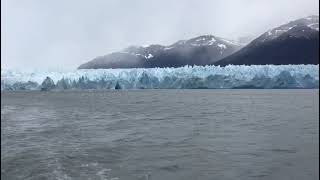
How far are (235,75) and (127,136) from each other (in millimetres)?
70143

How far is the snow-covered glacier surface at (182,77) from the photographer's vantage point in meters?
85.6

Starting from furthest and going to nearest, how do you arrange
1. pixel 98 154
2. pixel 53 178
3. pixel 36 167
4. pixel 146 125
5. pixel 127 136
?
pixel 146 125 → pixel 127 136 → pixel 98 154 → pixel 36 167 → pixel 53 178

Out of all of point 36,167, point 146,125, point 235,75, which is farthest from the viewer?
point 235,75

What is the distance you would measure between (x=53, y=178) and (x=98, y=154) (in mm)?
4099

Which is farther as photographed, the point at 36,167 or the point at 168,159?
the point at 168,159

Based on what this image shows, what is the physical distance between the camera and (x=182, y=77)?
94000 mm

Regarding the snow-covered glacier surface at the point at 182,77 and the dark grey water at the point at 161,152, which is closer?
the dark grey water at the point at 161,152

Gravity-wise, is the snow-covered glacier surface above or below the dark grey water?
above

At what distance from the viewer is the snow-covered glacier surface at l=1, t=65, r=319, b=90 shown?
281 feet

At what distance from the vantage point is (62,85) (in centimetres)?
10400

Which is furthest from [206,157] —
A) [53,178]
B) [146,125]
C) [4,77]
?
[4,77]

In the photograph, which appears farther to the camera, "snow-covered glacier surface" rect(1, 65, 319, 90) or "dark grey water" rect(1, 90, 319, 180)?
"snow-covered glacier surface" rect(1, 65, 319, 90)

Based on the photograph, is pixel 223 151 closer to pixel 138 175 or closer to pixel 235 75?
pixel 138 175

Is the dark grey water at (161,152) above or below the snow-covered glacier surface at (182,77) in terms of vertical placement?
below
